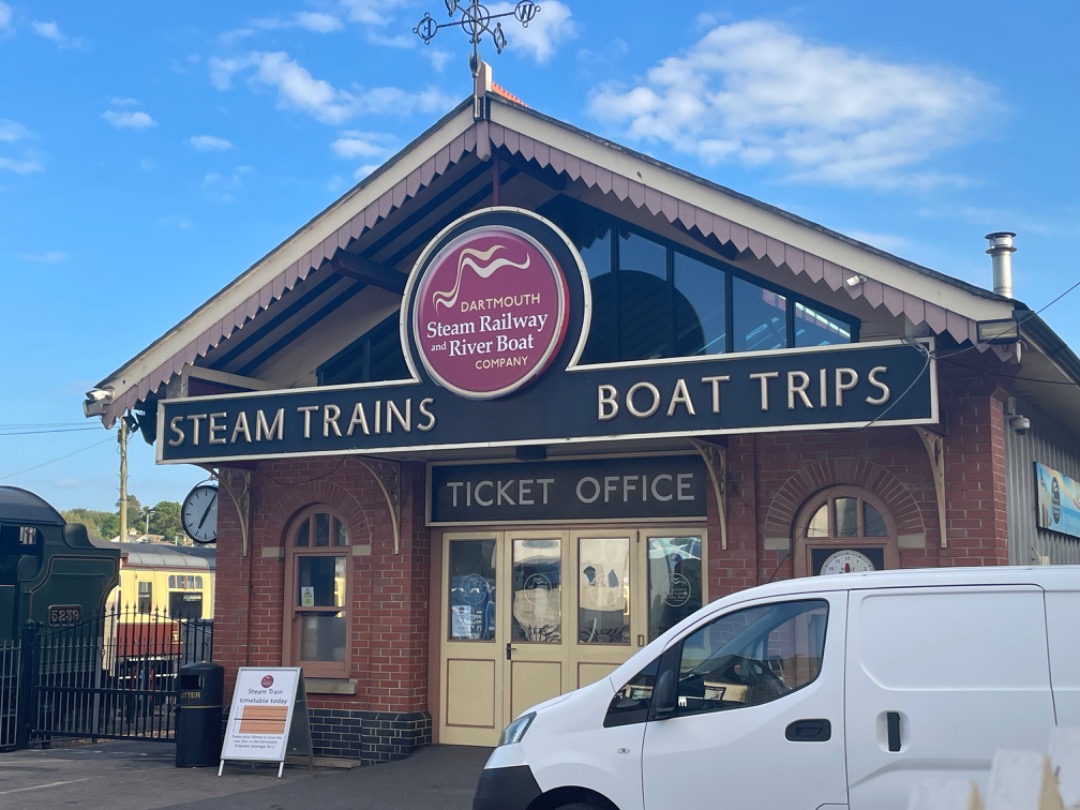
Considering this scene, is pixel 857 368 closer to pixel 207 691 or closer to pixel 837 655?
pixel 837 655

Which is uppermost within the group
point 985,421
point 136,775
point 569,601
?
point 985,421

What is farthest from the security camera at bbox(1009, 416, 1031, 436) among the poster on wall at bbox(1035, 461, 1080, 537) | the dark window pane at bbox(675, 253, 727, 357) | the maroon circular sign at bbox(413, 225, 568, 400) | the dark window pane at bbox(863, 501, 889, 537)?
the maroon circular sign at bbox(413, 225, 568, 400)

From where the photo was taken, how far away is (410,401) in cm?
1081

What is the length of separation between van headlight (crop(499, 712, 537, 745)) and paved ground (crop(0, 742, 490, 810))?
10.5 feet

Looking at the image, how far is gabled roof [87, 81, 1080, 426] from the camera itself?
9.08 metres

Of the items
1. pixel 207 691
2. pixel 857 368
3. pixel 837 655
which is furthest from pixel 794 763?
pixel 207 691

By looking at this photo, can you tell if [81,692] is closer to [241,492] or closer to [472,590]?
[241,492]

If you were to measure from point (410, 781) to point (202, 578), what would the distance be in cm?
2003

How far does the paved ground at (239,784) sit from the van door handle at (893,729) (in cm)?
494

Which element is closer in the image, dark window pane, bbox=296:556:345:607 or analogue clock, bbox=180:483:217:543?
dark window pane, bbox=296:556:345:607

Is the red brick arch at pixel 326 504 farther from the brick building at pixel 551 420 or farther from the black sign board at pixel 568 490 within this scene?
the black sign board at pixel 568 490

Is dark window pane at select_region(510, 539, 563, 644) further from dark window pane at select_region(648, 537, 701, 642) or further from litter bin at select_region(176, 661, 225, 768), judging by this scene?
litter bin at select_region(176, 661, 225, 768)

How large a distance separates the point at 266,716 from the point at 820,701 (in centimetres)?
743

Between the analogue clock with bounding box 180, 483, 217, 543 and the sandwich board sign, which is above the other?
the analogue clock with bounding box 180, 483, 217, 543
